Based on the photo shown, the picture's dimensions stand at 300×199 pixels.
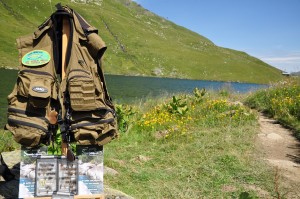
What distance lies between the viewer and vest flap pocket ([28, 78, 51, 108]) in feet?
11.9

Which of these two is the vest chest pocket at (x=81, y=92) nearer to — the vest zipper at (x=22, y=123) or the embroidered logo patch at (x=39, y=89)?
the embroidered logo patch at (x=39, y=89)

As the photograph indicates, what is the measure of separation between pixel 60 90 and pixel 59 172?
40.7 inches

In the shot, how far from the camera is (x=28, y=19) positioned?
367 ft

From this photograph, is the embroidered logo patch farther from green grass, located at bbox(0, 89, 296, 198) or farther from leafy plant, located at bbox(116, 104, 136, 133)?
leafy plant, located at bbox(116, 104, 136, 133)

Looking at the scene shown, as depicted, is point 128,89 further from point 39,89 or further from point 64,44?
point 39,89

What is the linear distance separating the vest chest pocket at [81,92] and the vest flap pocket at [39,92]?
262mm

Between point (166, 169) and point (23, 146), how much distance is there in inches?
153

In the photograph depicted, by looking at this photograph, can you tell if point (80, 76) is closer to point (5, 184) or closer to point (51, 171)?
point (51, 171)

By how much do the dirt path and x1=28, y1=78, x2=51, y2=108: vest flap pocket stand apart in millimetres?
3807

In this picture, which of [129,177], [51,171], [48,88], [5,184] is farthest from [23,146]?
[129,177]

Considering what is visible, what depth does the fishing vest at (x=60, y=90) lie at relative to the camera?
373cm

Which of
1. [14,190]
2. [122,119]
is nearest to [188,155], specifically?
[122,119]

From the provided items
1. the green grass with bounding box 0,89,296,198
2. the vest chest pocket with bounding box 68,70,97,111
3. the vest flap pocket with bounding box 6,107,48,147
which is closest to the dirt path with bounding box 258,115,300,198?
the green grass with bounding box 0,89,296,198

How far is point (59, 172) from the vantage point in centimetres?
398
